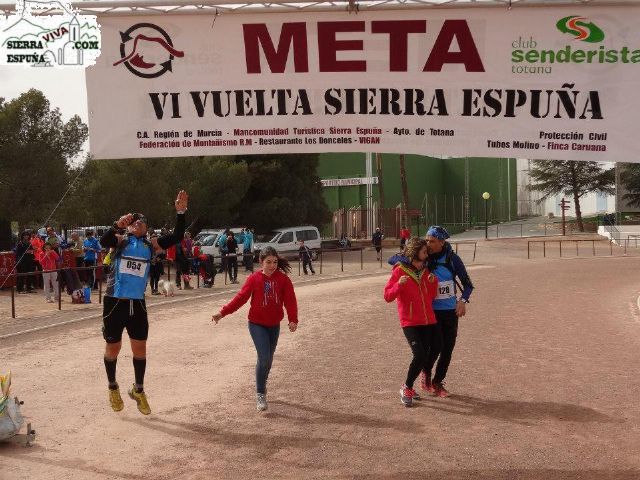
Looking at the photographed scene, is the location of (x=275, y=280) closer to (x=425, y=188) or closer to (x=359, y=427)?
(x=359, y=427)

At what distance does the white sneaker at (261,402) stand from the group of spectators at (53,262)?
1103cm

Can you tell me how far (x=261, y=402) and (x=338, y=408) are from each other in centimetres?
78

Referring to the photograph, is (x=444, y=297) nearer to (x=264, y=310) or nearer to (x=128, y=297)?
(x=264, y=310)

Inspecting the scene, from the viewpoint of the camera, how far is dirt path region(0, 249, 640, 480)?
21.0 feet

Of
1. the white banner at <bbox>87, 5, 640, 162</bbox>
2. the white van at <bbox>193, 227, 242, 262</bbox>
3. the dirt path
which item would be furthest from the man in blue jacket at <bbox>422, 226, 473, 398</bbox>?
the white van at <bbox>193, 227, 242, 262</bbox>

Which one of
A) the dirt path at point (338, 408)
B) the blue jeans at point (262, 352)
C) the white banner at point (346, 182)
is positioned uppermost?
the white banner at point (346, 182)

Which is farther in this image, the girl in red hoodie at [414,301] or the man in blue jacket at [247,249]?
the man in blue jacket at [247,249]

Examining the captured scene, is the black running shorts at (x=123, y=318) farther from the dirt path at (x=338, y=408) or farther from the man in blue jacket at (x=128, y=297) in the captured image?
the dirt path at (x=338, y=408)

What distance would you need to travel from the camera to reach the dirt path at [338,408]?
6.40 m

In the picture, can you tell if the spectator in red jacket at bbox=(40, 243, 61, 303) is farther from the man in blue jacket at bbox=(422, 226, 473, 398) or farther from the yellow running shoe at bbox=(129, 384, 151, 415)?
the man in blue jacket at bbox=(422, 226, 473, 398)

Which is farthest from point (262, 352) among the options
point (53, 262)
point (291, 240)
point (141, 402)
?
point (291, 240)

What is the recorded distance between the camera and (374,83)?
6062mm

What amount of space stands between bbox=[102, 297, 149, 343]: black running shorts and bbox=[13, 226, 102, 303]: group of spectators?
10.5 m

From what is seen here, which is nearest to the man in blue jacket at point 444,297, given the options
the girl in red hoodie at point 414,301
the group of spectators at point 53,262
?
the girl in red hoodie at point 414,301
